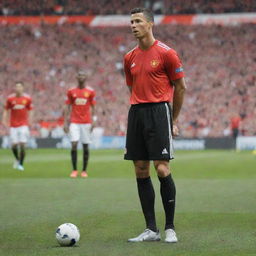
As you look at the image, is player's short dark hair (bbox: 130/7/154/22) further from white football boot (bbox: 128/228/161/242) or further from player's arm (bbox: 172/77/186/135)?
white football boot (bbox: 128/228/161/242)

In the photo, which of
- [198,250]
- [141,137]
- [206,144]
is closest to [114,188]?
[141,137]

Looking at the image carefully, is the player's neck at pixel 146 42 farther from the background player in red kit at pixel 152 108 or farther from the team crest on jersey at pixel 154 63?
the team crest on jersey at pixel 154 63

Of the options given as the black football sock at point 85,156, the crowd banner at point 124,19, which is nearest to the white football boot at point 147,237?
the black football sock at point 85,156

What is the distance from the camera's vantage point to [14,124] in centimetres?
2097

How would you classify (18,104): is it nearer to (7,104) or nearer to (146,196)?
(7,104)

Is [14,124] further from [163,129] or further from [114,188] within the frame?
[163,129]

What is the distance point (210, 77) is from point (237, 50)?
9.19 feet

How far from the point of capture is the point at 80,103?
17688mm

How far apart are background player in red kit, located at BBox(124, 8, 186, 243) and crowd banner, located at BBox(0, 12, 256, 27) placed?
39.8 meters

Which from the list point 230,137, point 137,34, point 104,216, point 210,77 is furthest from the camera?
point 210,77

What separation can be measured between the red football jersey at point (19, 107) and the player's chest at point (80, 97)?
3241 millimetres

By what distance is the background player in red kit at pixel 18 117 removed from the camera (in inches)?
807

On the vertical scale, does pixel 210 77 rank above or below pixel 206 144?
above

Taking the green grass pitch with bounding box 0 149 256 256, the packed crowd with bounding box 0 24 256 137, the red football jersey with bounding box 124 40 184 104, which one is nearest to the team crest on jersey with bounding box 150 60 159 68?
the red football jersey with bounding box 124 40 184 104
